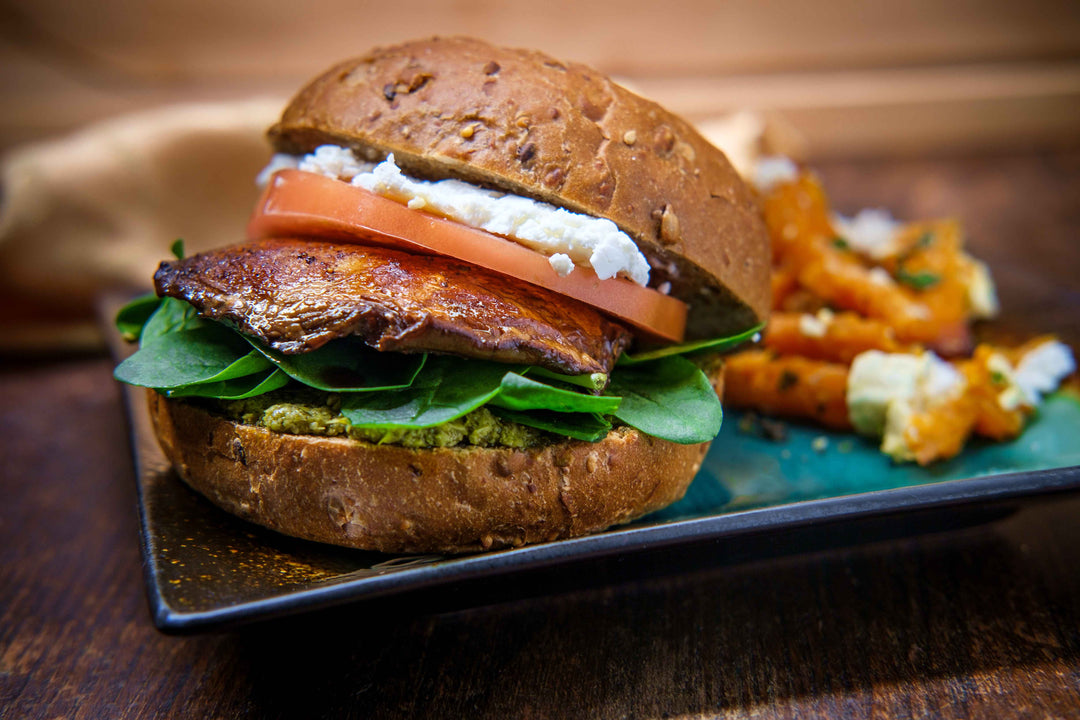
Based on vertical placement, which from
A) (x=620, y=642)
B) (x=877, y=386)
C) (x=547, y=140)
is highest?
(x=547, y=140)

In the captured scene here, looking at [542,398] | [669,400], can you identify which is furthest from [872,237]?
[542,398]

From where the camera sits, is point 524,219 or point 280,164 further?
point 280,164

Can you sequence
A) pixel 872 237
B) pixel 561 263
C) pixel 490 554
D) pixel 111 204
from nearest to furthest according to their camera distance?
pixel 490 554
pixel 561 263
pixel 872 237
pixel 111 204

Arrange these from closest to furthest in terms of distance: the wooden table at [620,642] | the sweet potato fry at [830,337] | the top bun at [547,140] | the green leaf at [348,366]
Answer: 1. the wooden table at [620,642]
2. the green leaf at [348,366]
3. the top bun at [547,140]
4. the sweet potato fry at [830,337]

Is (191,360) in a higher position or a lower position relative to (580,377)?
lower

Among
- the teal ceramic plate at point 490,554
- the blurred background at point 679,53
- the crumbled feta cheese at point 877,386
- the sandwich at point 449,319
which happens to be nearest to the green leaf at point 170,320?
the sandwich at point 449,319

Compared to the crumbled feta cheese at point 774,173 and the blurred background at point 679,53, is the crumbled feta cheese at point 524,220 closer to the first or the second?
the crumbled feta cheese at point 774,173

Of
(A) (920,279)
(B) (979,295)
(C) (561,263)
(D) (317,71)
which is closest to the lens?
(C) (561,263)

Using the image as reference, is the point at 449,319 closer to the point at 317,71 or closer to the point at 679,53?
the point at 317,71

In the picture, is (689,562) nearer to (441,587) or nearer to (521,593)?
(521,593)
